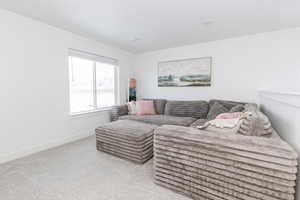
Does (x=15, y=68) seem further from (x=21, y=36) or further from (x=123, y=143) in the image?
(x=123, y=143)

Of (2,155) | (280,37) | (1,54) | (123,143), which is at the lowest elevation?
(2,155)

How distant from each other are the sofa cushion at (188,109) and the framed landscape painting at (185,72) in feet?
1.87

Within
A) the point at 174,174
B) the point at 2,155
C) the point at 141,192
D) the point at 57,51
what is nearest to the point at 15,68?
the point at 57,51

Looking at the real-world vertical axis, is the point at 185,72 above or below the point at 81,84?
above

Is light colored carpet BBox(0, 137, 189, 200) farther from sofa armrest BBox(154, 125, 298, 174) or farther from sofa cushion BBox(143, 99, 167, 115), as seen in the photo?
sofa cushion BBox(143, 99, 167, 115)

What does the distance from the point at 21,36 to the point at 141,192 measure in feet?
9.21

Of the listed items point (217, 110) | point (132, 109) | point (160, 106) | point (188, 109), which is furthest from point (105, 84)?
point (217, 110)

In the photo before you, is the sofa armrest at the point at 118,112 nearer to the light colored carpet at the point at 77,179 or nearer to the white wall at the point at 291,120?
the light colored carpet at the point at 77,179

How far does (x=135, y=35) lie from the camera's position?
2910 mm

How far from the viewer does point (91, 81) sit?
11.2 ft

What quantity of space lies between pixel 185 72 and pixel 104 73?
2.12 meters

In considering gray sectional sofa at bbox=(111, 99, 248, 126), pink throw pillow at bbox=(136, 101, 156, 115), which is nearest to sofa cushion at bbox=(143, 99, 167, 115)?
gray sectional sofa at bbox=(111, 99, 248, 126)

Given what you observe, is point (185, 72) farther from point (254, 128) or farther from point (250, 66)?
point (254, 128)

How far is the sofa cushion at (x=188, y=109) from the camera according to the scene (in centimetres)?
314
